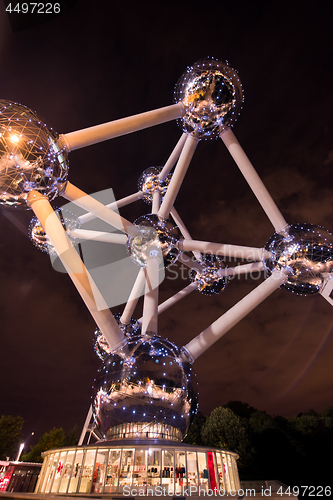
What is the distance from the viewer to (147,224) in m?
7.56

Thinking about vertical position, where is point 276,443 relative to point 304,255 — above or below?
above

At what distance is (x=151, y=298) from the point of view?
8195mm

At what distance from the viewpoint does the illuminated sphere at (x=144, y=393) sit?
6.23m

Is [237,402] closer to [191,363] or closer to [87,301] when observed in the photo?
[191,363]

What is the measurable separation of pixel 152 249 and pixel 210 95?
4.34 metres

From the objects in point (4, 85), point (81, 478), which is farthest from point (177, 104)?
point (81, 478)

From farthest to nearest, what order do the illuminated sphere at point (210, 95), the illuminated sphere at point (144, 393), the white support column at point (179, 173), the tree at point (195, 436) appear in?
the tree at point (195, 436) < the white support column at point (179, 173) < the illuminated sphere at point (210, 95) < the illuminated sphere at point (144, 393)

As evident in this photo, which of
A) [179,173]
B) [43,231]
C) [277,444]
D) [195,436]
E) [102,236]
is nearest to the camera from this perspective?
[179,173]

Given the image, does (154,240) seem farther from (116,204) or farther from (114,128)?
(116,204)

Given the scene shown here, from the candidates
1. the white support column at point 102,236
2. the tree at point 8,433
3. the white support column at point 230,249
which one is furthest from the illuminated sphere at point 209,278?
the tree at point 8,433

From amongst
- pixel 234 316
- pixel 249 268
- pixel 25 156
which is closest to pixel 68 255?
pixel 25 156

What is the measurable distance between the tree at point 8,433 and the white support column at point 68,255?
39744mm

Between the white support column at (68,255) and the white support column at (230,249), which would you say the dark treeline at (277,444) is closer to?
the white support column at (230,249)

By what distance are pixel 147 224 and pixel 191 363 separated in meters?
3.71
